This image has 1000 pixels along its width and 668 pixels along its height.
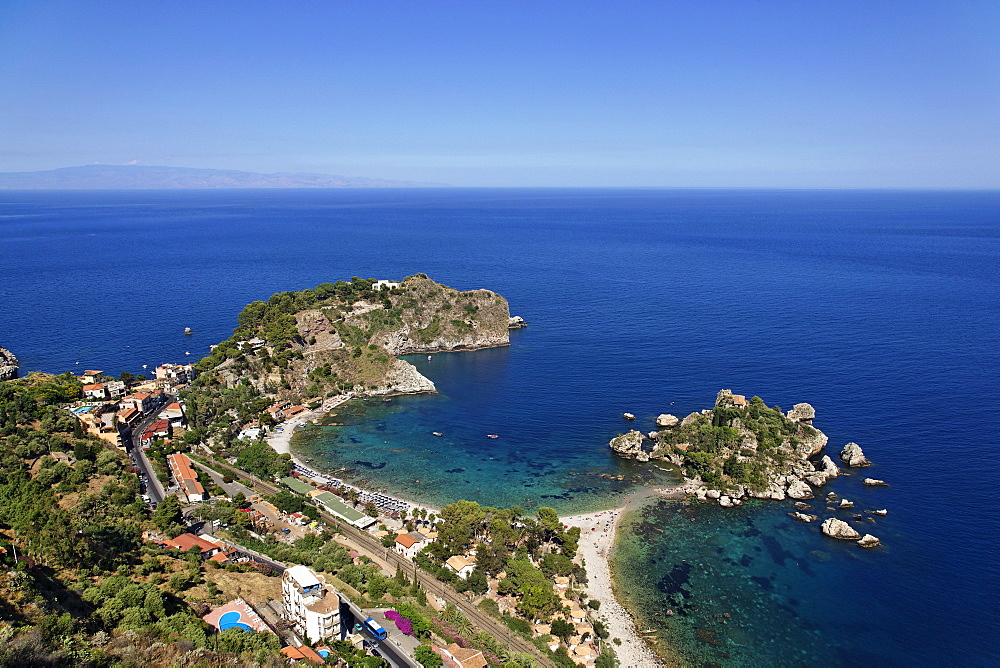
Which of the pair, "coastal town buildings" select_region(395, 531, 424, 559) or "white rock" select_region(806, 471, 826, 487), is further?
"white rock" select_region(806, 471, 826, 487)

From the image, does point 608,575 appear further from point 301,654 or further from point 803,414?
point 803,414

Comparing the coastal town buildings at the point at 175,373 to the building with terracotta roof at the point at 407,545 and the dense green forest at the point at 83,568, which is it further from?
the building with terracotta roof at the point at 407,545

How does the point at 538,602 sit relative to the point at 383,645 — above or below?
below

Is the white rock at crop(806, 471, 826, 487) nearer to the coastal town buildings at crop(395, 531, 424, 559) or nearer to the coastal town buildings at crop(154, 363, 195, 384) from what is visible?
the coastal town buildings at crop(395, 531, 424, 559)

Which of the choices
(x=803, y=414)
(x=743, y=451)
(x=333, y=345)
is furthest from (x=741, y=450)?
(x=333, y=345)

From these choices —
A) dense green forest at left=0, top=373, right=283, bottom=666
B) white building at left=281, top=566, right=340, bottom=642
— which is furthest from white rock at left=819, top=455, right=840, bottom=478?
dense green forest at left=0, top=373, right=283, bottom=666

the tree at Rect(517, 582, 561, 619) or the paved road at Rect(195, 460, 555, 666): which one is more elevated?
the tree at Rect(517, 582, 561, 619)

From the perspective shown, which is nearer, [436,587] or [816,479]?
[436,587]
